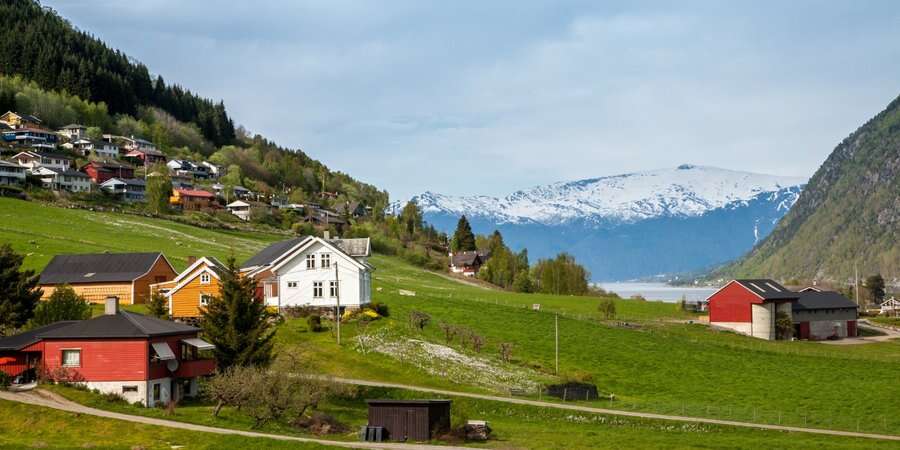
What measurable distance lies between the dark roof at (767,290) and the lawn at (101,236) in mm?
56400

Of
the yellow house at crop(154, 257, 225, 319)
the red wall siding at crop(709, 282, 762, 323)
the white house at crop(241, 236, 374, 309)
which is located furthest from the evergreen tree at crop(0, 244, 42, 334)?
the red wall siding at crop(709, 282, 762, 323)

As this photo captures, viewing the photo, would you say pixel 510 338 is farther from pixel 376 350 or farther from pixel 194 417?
pixel 194 417

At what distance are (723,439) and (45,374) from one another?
36711mm

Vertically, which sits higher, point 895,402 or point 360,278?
point 360,278

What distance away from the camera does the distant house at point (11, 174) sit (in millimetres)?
157000

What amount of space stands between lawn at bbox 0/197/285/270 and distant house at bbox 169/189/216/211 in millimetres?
29295

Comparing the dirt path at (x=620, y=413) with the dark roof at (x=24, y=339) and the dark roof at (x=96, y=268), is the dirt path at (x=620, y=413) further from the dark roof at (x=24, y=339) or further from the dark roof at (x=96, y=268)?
the dark roof at (x=96, y=268)

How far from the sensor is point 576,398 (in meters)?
63.6

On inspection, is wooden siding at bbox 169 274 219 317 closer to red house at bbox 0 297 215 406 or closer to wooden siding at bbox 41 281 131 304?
wooden siding at bbox 41 281 131 304

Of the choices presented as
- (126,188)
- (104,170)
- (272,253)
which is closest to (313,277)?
(272,253)

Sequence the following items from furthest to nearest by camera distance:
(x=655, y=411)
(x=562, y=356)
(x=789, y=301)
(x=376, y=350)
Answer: (x=789, y=301) → (x=562, y=356) → (x=376, y=350) → (x=655, y=411)

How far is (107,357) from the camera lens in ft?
179

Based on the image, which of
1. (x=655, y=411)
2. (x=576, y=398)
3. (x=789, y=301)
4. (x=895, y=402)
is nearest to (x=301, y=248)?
(x=576, y=398)

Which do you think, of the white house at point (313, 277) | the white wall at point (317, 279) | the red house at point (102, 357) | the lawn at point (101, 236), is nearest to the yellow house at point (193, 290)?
the white house at point (313, 277)
